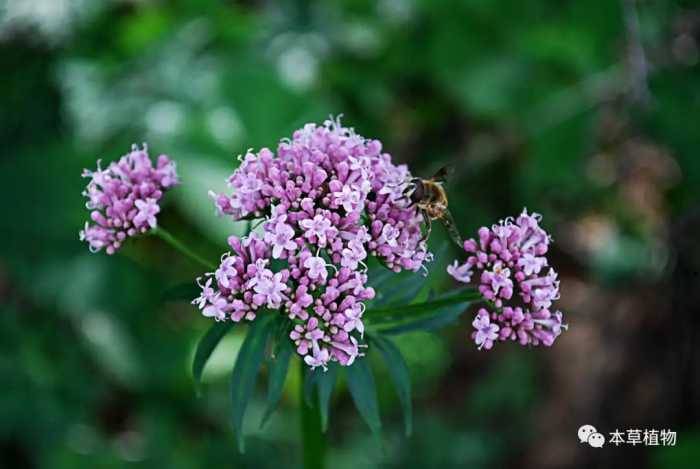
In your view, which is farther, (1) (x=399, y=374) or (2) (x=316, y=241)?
(1) (x=399, y=374)

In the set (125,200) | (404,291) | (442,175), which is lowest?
(404,291)

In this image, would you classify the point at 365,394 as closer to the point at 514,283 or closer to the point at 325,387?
the point at 325,387

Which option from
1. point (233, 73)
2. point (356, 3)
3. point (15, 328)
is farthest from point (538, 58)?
point (15, 328)

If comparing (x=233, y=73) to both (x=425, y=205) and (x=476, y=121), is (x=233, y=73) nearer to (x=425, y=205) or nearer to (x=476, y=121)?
(x=476, y=121)

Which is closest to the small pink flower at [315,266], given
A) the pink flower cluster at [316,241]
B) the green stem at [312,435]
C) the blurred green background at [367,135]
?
the pink flower cluster at [316,241]

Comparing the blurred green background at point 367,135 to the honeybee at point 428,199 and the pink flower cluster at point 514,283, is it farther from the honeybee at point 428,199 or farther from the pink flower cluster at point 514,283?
the honeybee at point 428,199

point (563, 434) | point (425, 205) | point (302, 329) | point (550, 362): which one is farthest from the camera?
point (550, 362)

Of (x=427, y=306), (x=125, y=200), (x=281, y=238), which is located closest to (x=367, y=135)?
(x=125, y=200)
